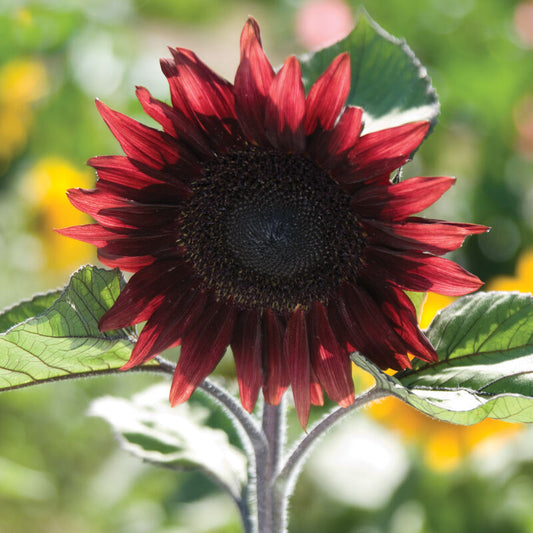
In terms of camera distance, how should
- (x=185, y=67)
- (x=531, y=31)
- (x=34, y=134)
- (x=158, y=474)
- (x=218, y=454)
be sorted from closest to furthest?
(x=185, y=67)
(x=218, y=454)
(x=158, y=474)
(x=34, y=134)
(x=531, y=31)

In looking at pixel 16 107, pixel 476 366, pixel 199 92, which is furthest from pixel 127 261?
pixel 16 107

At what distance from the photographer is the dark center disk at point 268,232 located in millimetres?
454

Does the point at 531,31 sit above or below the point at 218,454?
above

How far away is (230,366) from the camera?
1174 millimetres

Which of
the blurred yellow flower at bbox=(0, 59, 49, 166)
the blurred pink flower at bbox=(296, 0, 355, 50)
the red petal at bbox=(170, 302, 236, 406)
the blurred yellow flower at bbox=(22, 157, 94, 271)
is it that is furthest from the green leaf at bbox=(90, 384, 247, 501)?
the blurred pink flower at bbox=(296, 0, 355, 50)

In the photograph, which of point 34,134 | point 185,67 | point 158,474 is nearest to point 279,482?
point 185,67

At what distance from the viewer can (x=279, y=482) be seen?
0.47m

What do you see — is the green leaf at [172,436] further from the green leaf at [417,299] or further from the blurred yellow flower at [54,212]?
the blurred yellow flower at [54,212]

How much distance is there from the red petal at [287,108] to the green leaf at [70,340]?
0.43ft

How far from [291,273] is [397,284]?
78mm

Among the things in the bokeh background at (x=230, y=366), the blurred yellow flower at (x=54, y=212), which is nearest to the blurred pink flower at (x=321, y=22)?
the bokeh background at (x=230, y=366)

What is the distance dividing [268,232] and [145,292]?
9 centimetres

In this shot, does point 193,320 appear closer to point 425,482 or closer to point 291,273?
point 291,273

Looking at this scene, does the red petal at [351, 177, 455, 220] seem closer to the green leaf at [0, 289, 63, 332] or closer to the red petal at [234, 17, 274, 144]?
the red petal at [234, 17, 274, 144]
